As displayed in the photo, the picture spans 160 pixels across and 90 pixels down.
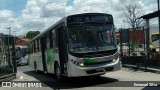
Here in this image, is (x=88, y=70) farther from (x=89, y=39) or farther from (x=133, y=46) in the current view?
(x=133, y=46)

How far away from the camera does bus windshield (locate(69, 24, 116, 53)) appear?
47.9 ft

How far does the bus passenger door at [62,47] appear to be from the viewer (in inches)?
594

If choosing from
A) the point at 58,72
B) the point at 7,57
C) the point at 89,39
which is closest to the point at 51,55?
the point at 58,72

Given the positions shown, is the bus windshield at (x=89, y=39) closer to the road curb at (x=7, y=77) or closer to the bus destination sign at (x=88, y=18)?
the bus destination sign at (x=88, y=18)

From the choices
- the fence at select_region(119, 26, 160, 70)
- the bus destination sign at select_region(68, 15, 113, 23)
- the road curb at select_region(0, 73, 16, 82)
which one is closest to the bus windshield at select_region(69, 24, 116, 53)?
the bus destination sign at select_region(68, 15, 113, 23)

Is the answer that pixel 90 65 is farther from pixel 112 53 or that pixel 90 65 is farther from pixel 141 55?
pixel 141 55

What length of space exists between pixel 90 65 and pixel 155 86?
9.42 ft

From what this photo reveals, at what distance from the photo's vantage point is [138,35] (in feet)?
81.0

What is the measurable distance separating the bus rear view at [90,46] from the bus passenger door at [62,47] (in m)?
0.45

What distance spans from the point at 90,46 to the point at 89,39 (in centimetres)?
31

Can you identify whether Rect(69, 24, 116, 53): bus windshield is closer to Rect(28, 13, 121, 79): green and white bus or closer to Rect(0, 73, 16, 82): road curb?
Rect(28, 13, 121, 79): green and white bus

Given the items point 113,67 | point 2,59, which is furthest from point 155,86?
point 2,59

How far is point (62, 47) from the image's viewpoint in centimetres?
1582

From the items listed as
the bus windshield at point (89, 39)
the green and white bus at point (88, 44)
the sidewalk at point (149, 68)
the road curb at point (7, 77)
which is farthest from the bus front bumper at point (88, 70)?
the road curb at point (7, 77)
